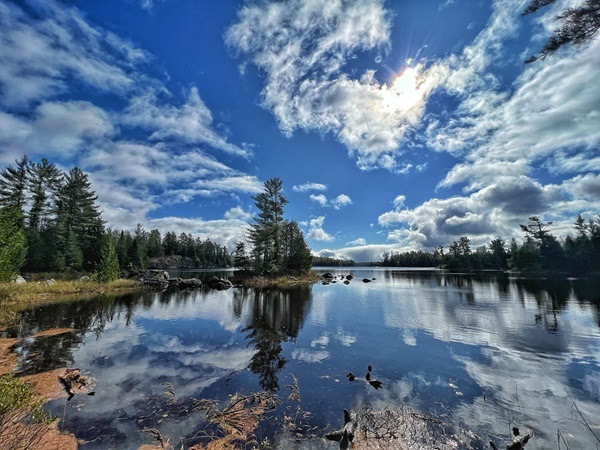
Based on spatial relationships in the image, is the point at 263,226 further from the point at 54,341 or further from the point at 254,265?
the point at 54,341

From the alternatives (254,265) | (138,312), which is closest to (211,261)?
(254,265)

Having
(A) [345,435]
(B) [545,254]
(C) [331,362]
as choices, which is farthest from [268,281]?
(B) [545,254]

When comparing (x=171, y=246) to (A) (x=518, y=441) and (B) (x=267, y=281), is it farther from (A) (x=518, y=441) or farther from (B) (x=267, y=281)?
(A) (x=518, y=441)

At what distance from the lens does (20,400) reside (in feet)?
23.6

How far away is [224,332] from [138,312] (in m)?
10.7

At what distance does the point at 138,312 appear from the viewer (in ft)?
71.5

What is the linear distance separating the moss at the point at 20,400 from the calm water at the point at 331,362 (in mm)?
370

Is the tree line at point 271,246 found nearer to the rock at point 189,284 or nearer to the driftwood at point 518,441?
the rock at point 189,284

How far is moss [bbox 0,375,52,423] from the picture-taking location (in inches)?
254

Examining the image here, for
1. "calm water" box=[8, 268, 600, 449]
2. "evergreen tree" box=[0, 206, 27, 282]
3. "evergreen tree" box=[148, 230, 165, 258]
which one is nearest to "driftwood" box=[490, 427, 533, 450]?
"calm water" box=[8, 268, 600, 449]

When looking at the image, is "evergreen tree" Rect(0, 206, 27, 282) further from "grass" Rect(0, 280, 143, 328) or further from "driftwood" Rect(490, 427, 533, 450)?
"driftwood" Rect(490, 427, 533, 450)

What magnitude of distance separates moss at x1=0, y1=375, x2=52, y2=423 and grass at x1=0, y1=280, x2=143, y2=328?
1142 cm

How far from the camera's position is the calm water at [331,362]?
693cm

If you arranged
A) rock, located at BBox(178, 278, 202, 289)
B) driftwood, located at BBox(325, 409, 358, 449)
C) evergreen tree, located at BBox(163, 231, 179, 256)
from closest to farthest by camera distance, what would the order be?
1. driftwood, located at BBox(325, 409, 358, 449)
2. rock, located at BBox(178, 278, 202, 289)
3. evergreen tree, located at BBox(163, 231, 179, 256)
